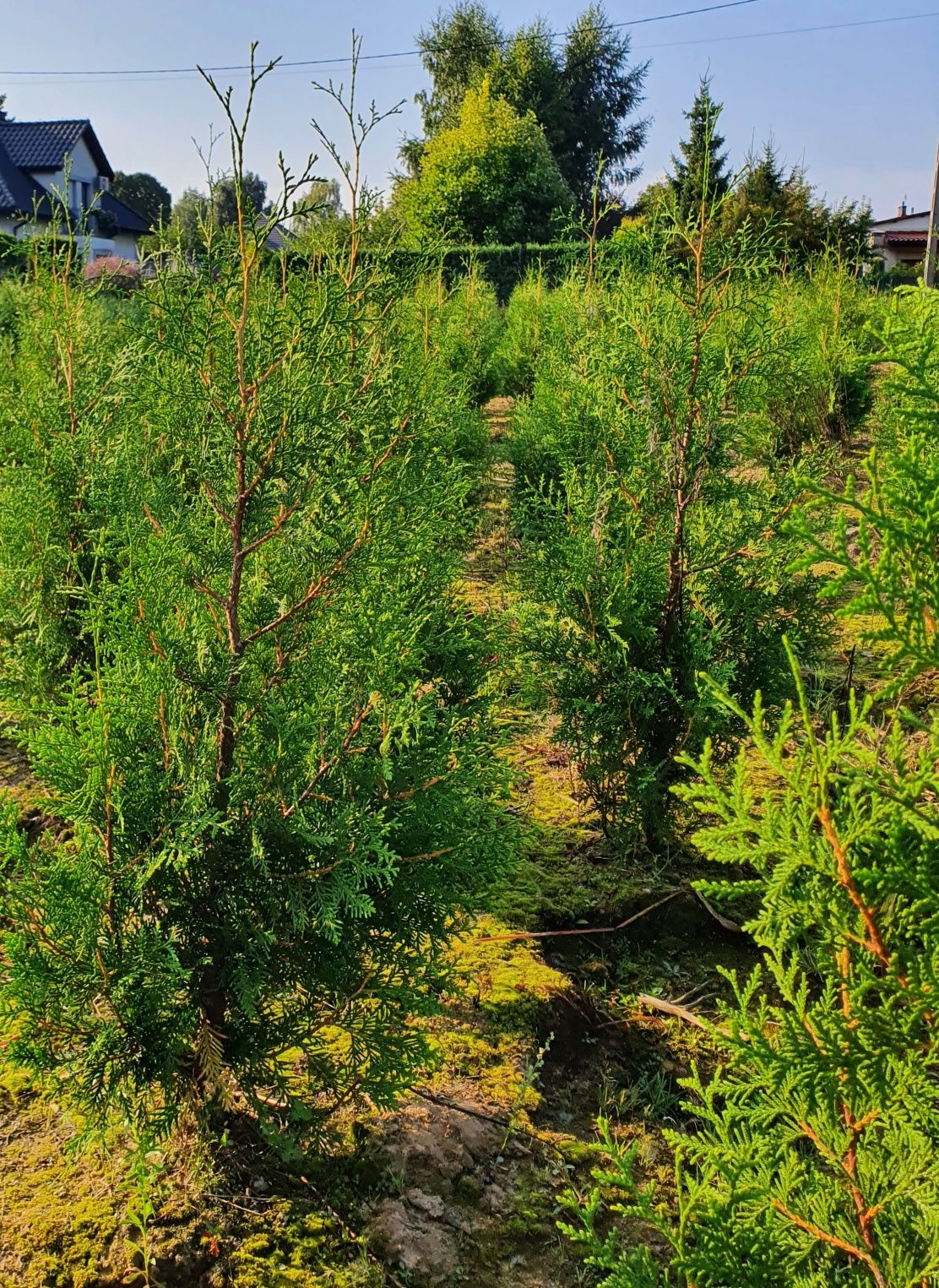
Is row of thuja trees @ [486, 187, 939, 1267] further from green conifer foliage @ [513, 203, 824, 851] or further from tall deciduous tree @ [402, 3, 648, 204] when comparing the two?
tall deciduous tree @ [402, 3, 648, 204]

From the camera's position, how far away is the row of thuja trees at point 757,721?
1.47m

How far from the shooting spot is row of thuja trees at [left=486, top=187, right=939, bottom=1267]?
1467mm

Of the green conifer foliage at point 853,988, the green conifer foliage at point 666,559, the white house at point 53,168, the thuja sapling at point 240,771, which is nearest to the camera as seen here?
the green conifer foliage at point 853,988

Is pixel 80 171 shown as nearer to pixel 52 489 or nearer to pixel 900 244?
pixel 900 244

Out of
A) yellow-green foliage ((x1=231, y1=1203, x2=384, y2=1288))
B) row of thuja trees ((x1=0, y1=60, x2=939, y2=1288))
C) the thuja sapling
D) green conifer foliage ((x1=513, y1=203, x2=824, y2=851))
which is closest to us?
row of thuja trees ((x1=0, y1=60, x2=939, y2=1288))

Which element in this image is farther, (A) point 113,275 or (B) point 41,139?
(B) point 41,139

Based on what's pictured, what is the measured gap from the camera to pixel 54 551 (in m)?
4.23

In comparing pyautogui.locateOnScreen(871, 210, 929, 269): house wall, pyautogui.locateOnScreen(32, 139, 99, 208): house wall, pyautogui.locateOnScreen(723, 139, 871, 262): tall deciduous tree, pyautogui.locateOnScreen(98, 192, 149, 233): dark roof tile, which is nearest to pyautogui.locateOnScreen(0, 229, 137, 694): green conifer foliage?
pyautogui.locateOnScreen(723, 139, 871, 262): tall deciduous tree

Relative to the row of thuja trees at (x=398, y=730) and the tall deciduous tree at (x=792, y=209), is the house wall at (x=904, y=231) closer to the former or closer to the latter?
the tall deciduous tree at (x=792, y=209)

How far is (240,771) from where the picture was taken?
2430 millimetres

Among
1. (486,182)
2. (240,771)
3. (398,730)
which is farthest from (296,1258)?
(486,182)

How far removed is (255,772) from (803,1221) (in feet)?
5.07

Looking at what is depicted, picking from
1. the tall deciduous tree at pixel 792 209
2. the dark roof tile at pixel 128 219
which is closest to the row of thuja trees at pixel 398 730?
the tall deciduous tree at pixel 792 209

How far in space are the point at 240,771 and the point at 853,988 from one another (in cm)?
155
